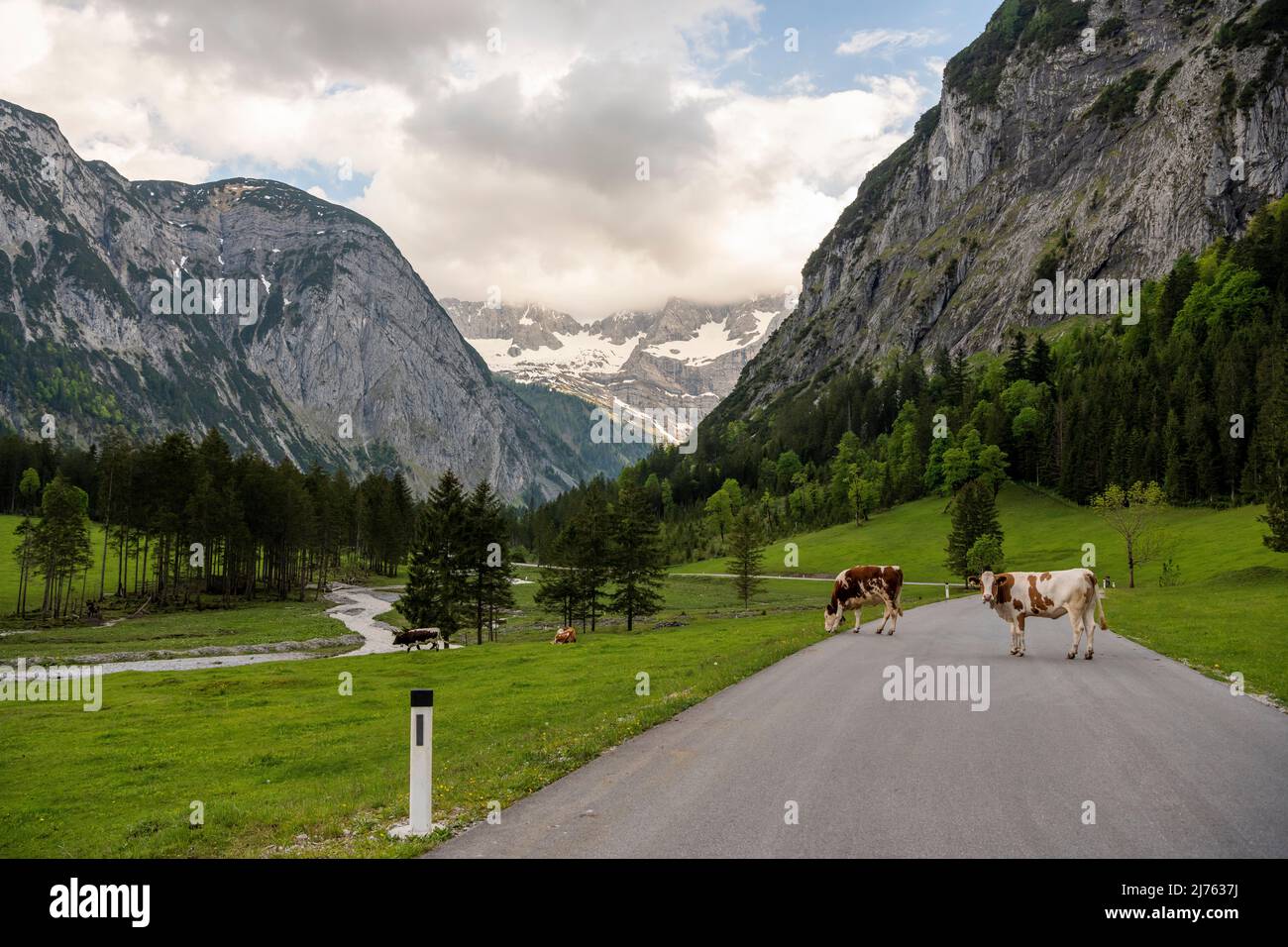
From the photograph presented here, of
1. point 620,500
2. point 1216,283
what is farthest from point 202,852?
point 1216,283

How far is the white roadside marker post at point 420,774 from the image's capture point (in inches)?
381

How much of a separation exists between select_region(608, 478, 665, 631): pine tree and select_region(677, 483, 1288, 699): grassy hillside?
27.8 metres

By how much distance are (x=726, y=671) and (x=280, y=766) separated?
12.7 m

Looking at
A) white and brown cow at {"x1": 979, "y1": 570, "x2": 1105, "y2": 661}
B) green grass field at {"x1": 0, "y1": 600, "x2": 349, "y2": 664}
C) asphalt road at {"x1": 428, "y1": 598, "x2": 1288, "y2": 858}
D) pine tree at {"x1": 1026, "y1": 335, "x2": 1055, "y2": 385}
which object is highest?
pine tree at {"x1": 1026, "y1": 335, "x2": 1055, "y2": 385}

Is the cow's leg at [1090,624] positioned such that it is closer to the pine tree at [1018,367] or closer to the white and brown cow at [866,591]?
the white and brown cow at [866,591]

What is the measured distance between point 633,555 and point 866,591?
29.1m

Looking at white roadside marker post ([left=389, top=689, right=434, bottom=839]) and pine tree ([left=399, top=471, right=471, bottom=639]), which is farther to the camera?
pine tree ([left=399, top=471, right=471, bottom=639])

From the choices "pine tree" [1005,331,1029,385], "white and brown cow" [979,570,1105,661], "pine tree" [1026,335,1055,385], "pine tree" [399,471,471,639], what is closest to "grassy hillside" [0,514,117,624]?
"pine tree" [399,471,471,639]

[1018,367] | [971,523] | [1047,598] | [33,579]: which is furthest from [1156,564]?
[33,579]

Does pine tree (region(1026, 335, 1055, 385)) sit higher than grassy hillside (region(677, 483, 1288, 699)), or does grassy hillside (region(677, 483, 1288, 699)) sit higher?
pine tree (region(1026, 335, 1055, 385))

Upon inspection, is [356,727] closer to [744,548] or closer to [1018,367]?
[744,548]

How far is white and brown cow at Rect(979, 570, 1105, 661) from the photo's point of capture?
24484 mm

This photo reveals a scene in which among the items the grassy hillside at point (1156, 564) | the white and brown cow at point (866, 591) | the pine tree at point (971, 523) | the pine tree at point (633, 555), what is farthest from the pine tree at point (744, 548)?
the white and brown cow at point (866, 591)

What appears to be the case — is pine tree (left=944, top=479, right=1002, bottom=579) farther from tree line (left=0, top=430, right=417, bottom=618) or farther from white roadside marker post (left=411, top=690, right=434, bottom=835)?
white roadside marker post (left=411, top=690, right=434, bottom=835)
